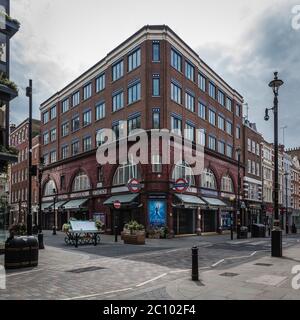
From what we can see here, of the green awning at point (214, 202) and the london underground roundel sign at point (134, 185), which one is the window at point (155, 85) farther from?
the green awning at point (214, 202)

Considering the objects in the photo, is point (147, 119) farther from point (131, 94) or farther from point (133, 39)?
point (133, 39)

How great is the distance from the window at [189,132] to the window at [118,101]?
6997mm

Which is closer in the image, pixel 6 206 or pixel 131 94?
pixel 6 206

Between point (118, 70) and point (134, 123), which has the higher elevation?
point (118, 70)

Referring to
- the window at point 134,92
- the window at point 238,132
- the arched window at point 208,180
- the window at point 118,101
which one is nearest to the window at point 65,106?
the window at point 118,101

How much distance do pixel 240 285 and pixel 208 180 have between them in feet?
107

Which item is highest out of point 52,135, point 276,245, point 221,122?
point 221,122

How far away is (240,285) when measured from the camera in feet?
31.4

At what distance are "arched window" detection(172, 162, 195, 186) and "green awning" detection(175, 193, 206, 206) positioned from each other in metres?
1.64

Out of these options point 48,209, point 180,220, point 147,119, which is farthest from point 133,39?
point 48,209

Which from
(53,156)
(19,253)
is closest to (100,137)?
(53,156)

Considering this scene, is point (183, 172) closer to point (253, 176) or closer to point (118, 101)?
point (118, 101)
